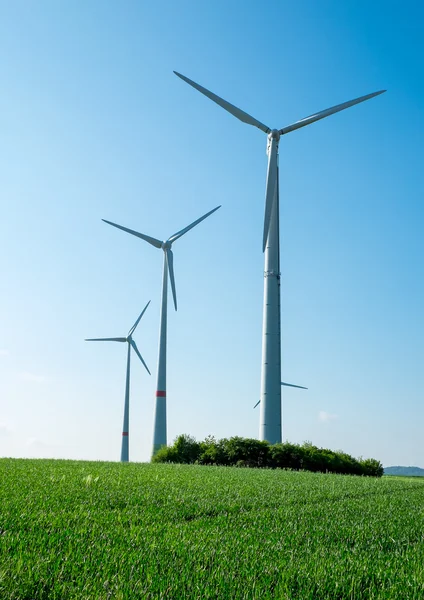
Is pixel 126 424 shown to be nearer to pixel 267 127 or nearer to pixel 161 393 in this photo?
pixel 161 393

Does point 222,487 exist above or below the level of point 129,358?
below

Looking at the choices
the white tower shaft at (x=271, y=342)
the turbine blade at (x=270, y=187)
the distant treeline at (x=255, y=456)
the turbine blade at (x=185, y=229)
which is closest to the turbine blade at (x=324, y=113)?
the turbine blade at (x=270, y=187)

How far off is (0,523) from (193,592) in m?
3.50

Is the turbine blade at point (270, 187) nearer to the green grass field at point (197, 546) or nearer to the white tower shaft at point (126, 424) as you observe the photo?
the green grass field at point (197, 546)

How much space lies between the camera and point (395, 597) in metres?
5.33

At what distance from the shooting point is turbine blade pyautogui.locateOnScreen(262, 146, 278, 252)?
3753 centimetres

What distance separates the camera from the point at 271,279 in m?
38.6

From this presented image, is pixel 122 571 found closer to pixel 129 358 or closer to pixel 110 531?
pixel 110 531

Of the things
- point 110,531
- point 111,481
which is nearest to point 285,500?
point 111,481

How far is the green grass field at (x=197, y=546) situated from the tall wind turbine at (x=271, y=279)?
79.7 ft

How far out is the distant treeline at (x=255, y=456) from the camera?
30250 mm

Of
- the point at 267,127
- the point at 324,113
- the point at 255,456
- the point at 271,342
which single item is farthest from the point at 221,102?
the point at 255,456

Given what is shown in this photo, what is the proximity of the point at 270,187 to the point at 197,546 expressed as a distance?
34.0 meters

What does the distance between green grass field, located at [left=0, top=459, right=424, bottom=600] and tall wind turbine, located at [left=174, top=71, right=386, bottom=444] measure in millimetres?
24280
